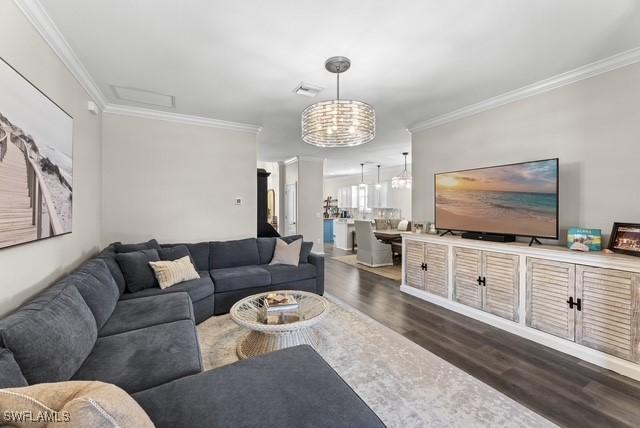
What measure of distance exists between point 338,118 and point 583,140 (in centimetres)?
253

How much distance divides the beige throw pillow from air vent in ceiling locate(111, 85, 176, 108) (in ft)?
6.48

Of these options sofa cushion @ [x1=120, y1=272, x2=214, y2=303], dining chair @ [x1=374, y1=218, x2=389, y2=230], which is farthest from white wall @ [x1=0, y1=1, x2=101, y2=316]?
dining chair @ [x1=374, y1=218, x2=389, y2=230]

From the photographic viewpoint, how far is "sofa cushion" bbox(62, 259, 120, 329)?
76.6 inches

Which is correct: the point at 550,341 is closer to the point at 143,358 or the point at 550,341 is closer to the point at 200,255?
the point at 143,358

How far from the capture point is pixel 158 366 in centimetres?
151

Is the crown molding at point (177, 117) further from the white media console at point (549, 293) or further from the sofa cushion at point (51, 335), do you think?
the white media console at point (549, 293)

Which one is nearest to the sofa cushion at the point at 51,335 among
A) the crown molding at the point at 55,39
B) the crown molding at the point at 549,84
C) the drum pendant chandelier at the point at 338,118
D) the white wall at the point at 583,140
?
the crown molding at the point at 55,39

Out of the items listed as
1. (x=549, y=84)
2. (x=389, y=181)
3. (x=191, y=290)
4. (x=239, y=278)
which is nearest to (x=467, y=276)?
(x=549, y=84)

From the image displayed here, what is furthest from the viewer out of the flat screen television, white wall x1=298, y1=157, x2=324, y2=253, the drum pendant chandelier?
white wall x1=298, y1=157, x2=324, y2=253

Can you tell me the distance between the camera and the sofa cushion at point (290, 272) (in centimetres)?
359

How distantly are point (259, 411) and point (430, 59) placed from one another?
289cm

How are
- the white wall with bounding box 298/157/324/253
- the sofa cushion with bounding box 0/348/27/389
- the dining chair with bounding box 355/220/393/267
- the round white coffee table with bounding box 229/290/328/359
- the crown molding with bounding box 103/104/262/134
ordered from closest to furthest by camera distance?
the sofa cushion with bounding box 0/348/27/389, the round white coffee table with bounding box 229/290/328/359, the crown molding with bounding box 103/104/262/134, the dining chair with bounding box 355/220/393/267, the white wall with bounding box 298/157/324/253

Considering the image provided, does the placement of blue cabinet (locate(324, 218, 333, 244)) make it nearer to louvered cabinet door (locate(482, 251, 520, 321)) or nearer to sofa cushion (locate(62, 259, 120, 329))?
louvered cabinet door (locate(482, 251, 520, 321))

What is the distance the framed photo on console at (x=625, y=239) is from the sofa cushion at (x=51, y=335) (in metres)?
3.98
